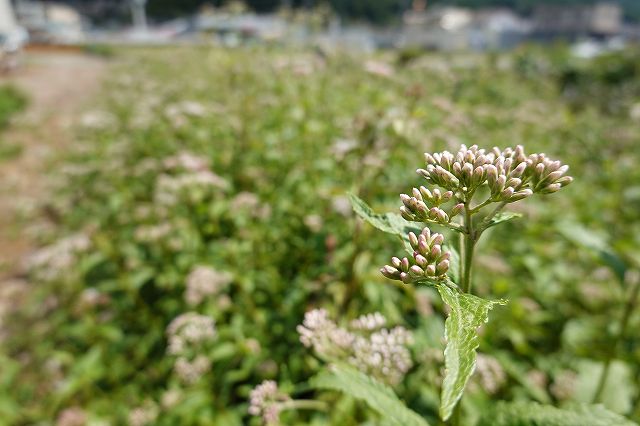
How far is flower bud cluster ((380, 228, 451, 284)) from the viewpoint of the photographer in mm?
1039

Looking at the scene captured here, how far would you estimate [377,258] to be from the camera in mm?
2939

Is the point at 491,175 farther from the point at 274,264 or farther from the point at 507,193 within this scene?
the point at 274,264

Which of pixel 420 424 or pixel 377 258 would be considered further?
pixel 377 258

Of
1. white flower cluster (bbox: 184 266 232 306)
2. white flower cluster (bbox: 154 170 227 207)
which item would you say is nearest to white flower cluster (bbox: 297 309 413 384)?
white flower cluster (bbox: 184 266 232 306)

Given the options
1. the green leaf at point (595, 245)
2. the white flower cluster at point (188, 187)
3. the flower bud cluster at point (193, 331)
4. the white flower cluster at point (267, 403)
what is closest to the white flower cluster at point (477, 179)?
the white flower cluster at point (267, 403)

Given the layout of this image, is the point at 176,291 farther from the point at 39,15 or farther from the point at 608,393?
the point at 39,15

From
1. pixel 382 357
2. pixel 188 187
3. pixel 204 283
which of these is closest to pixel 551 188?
pixel 382 357

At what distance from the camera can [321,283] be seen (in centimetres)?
254

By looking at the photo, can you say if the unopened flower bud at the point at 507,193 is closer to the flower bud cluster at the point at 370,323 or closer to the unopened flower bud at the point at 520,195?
the unopened flower bud at the point at 520,195

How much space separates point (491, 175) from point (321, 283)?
62.8 inches

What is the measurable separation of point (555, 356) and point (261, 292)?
7.61 feet

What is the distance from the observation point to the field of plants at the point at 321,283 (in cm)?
128

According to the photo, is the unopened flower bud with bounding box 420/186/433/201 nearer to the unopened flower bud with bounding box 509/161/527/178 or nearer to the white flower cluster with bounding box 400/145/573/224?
→ the white flower cluster with bounding box 400/145/573/224

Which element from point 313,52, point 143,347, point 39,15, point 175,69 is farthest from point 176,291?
point 39,15
